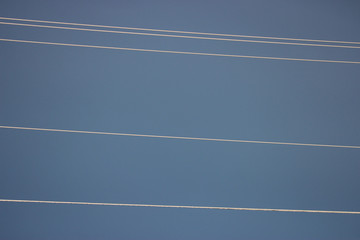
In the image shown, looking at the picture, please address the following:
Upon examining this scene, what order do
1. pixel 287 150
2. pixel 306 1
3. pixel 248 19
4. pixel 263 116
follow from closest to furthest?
pixel 287 150
pixel 263 116
pixel 248 19
pixel 306 1

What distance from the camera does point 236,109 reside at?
2.02m

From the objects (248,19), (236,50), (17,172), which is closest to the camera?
(17,172)

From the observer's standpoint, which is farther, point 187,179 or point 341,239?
point 187,179

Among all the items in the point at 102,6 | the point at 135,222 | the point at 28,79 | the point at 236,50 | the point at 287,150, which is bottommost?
the point at 135,222

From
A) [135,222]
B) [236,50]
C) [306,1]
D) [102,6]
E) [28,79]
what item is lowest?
[135,222]

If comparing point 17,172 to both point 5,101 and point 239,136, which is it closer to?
point 5,101

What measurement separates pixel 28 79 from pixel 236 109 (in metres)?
1.22

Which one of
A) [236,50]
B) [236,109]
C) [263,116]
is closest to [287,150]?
[263,116]

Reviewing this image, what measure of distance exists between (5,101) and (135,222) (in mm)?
1012

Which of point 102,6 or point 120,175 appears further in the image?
point 102,6

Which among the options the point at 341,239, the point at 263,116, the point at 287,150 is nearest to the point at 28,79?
the point at 263,116

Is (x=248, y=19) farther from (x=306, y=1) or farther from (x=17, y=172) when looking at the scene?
(x=17, y=172)

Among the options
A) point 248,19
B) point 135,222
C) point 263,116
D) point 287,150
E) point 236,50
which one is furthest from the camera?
point 248,19

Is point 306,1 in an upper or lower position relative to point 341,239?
upper
